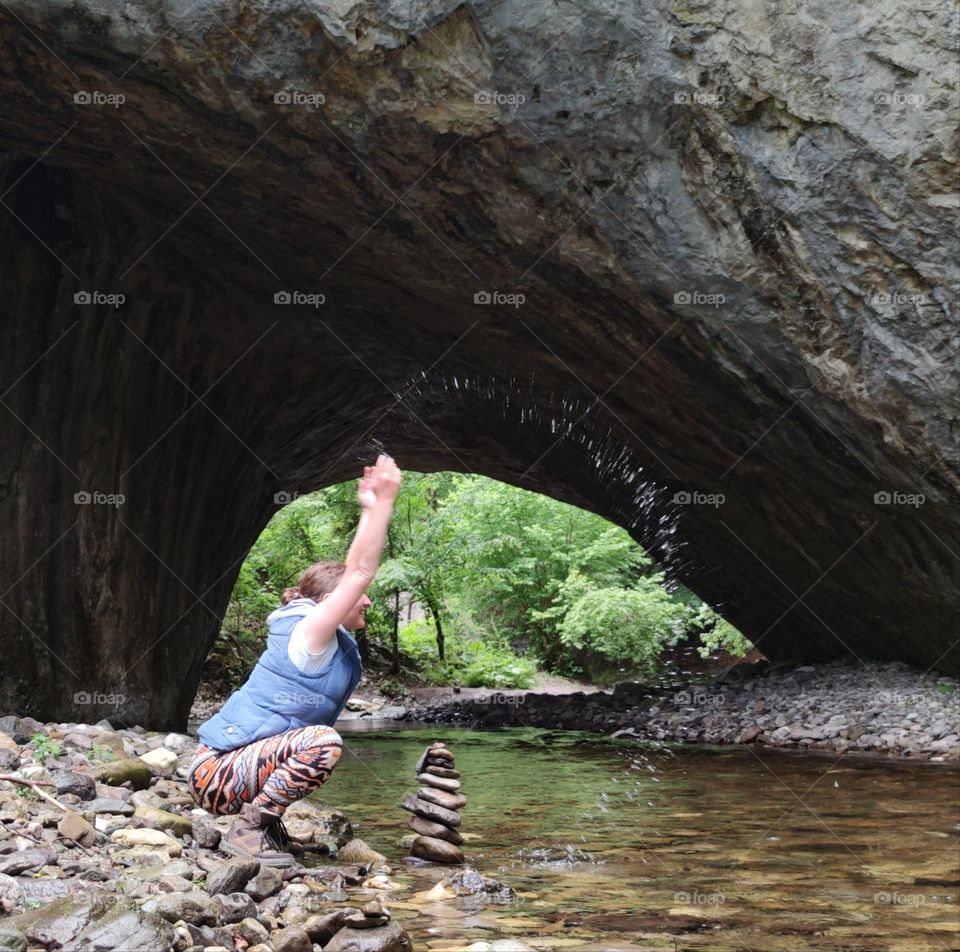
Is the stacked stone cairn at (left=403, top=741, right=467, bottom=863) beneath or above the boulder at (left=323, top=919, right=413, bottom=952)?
beneath

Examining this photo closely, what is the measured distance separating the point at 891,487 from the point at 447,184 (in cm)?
407

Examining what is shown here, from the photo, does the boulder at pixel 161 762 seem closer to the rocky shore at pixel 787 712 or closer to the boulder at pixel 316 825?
the boulder at pixel 316 825

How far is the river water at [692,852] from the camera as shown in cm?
329

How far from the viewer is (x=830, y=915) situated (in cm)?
353

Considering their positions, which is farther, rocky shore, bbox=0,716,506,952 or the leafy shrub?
the leafy shrub

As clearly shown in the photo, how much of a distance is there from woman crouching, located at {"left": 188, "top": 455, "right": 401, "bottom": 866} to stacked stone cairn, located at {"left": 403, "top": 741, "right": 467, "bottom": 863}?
0.63 m

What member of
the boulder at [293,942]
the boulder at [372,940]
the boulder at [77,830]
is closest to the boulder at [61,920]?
the boulder at [293,942]

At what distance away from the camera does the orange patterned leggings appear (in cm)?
374

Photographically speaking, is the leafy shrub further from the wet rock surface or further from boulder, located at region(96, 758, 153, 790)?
the wet rock surface

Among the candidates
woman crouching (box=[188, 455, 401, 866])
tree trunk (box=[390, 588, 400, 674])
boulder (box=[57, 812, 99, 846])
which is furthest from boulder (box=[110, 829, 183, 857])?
tree trunk (box=[390, 588, 400, 674])

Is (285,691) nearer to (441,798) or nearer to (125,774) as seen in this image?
(441,798)

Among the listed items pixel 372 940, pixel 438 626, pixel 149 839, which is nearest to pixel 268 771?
pixel 149 839

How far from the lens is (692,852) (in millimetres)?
4695

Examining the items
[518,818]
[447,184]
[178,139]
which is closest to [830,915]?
[518,818]
